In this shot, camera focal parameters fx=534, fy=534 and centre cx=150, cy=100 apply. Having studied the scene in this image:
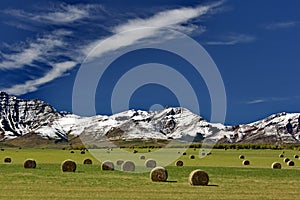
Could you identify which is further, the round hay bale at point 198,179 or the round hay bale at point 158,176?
the round hay bale at point 158,176

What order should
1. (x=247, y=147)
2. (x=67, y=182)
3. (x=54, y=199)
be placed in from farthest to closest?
(x=247, y=147)
(x=67, y=182)
(x=54, y=199)

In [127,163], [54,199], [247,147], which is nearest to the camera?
[54,199]

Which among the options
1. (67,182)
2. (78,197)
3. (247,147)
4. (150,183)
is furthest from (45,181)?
(247,147)

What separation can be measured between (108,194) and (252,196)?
25.9 feet

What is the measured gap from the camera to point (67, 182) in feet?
117

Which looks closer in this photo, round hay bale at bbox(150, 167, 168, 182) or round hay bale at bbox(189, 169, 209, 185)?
round hay bale at bbox(189, 169, 209, 185)

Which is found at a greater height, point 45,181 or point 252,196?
point 45,181

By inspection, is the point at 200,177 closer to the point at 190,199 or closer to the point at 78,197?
the point at 190,199

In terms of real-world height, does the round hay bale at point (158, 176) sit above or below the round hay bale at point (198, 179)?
above

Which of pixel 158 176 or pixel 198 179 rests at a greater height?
pixel 158 176

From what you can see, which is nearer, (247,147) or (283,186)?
(283,186)

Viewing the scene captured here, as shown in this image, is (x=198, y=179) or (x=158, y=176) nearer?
(x=198, y=179)

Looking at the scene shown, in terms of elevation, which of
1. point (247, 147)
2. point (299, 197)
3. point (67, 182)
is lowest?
point (299, 197)

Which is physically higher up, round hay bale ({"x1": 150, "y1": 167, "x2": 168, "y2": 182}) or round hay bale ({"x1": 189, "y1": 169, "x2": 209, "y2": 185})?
round hay bale ({"x1": 150, "y1": 167, "x2": 168, "y2": 182})
